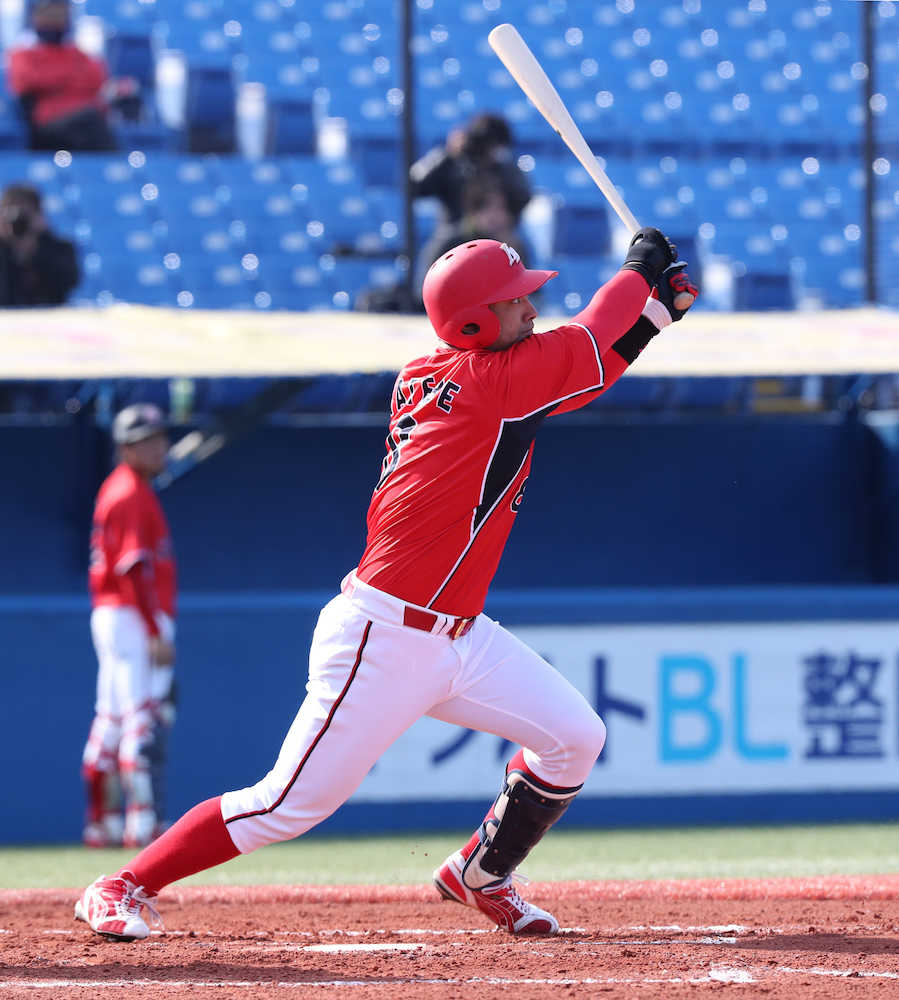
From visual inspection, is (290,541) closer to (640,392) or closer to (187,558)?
(187,558)

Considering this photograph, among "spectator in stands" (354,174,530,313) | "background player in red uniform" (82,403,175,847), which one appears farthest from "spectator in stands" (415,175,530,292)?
"background player in red uniform" (82,403,175,847)

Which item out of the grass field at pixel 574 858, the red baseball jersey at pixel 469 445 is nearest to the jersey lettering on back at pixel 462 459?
the red baseball jersey at pixel 469 445

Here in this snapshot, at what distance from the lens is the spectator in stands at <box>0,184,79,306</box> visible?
920 cm

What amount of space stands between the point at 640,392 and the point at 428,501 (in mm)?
6589

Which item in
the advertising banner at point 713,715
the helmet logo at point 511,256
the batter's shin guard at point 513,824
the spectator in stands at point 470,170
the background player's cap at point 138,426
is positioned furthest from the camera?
the spectator in stands at point 470,170

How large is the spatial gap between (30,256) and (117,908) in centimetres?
620

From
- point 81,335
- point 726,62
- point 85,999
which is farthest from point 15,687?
point 726,62

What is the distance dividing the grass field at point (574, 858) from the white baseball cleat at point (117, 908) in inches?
68.7

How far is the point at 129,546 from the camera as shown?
22.1 feet

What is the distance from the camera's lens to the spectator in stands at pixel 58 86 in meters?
11.1

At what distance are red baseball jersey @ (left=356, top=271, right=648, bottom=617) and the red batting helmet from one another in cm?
6

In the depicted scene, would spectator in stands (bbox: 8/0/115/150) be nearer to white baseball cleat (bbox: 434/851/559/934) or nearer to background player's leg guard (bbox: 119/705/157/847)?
background player's leg guard (bbox: 119/705/157/847)

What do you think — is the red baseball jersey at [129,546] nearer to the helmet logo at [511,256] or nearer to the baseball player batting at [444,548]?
the baseball player batting at [444,548]

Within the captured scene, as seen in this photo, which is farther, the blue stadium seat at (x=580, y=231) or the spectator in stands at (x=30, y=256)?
the blue stadium seat at (x=580, y=231)
